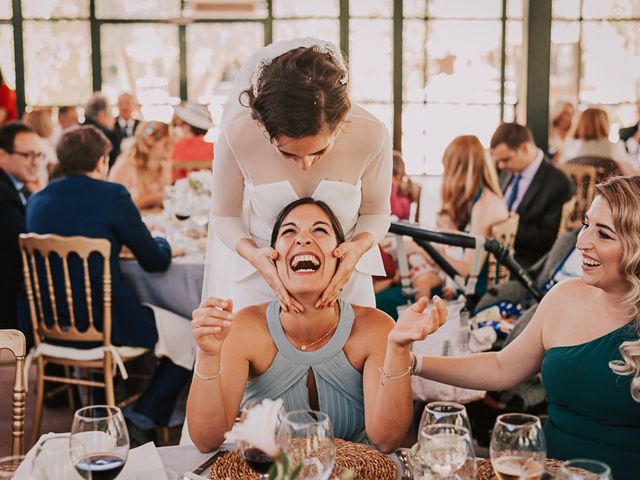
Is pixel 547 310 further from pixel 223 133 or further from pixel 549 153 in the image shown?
pixel 549 153

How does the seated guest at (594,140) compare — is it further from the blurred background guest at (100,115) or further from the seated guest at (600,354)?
the seated guest at (600,354)

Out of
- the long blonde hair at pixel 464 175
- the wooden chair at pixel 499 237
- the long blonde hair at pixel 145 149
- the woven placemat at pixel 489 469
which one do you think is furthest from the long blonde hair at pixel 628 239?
the long blonde hair at pixel 145 149

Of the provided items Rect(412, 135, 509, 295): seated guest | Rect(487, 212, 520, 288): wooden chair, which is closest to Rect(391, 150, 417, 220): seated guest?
Rect(412, 135, 509, 295): seated guest

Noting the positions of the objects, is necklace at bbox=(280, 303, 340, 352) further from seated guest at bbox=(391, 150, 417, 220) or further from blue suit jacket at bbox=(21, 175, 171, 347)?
seated guest at bbox=(391, 150, 417, 220)

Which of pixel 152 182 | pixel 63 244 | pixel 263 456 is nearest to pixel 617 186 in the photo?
pixel 263 456

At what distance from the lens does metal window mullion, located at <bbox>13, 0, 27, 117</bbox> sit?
10.7m

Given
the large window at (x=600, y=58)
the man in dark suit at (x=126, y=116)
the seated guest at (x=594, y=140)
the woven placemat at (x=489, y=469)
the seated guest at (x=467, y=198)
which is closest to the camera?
the woven placemat at (x=489, y=469)

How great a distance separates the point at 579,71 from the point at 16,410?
30.8ft

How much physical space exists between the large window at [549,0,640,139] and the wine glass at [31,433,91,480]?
377 inches

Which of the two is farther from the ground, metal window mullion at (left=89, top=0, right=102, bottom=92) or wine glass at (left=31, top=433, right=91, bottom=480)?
metal window mullion at (left=89, top=0, right=102, bottom=92)

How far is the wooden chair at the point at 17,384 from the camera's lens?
2.06 m

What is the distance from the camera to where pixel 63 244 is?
11.6 ft

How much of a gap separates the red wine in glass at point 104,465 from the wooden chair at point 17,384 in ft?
2.41

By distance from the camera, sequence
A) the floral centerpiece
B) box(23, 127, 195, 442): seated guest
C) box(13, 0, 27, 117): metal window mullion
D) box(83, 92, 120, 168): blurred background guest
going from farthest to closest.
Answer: box(13, 0, 27, 117): metal window mullion → box(83, 92, 120, 168): blurred background guest → box(23, 127, 195, 442): seated guest → the floral centerpiece
